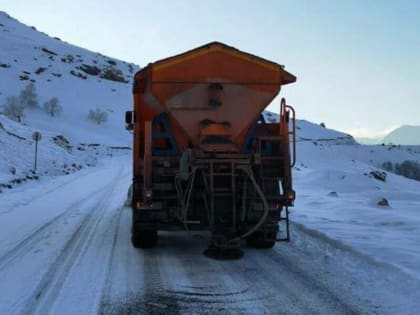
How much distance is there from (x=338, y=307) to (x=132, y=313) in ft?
7.27

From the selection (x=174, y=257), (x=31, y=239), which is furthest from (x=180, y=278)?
(x=31, y=239)

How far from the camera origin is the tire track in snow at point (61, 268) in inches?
221

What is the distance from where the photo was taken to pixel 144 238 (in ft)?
28.7

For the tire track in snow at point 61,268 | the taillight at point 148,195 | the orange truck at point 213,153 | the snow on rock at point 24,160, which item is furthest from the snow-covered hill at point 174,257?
the taillight at point 148,195

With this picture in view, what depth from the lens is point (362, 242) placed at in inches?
360

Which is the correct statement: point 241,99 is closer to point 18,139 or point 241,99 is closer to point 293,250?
point 293,250

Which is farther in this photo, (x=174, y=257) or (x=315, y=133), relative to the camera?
(x=315, y=133)

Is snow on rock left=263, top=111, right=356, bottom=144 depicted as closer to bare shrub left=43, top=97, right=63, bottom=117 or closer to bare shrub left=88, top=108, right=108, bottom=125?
bare shrub left=88, top=108, right=108, bottom=125

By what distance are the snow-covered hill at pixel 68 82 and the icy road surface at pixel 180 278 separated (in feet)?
173

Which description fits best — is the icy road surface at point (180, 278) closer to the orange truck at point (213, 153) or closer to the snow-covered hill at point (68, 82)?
the orange truck at point (213, 153)

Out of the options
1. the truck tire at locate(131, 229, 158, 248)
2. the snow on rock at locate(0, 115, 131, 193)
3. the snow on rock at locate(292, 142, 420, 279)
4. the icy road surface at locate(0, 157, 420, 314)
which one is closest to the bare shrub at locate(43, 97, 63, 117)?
the snow on rock at locate(0, 115, 131, 193)

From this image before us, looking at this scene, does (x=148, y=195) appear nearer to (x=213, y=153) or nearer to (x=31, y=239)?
(x=213, y=153)

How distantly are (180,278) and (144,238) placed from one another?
75.7 inches

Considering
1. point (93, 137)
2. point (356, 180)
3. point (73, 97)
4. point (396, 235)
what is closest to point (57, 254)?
point (396, 235)
